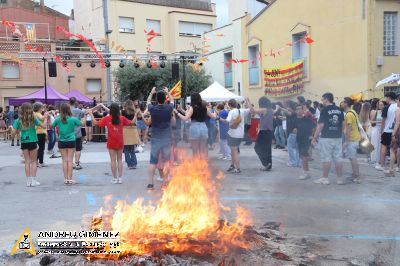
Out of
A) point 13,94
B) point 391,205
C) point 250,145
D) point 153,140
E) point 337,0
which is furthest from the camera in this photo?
point 13,94

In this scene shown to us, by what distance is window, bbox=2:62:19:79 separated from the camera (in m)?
31.1

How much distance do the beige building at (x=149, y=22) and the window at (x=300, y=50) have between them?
14918mm

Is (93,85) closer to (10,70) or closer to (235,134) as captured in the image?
(10,70)

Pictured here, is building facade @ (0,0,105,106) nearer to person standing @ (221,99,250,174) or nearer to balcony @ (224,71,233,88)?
balcony @ (224,71,233,88)

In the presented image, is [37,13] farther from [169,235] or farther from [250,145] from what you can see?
[169,235]

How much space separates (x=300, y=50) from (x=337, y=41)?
2.64m

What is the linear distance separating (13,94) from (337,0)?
23.6m

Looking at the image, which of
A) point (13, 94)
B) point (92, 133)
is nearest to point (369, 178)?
point (92, 133)

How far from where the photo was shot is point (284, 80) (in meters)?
21.0

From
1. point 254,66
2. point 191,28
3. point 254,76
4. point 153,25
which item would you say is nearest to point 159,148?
point 254,76

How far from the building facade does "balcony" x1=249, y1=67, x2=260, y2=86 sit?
12.0 meters

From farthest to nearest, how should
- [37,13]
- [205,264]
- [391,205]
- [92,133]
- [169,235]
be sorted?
1. [37,13]
2. [92,133]
3. [391,205]
4. [169,235]
5. [205,264]

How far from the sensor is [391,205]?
6.80 m

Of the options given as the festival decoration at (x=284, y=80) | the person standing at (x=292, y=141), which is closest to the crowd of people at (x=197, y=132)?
the person standing at (x=292, y=141)
